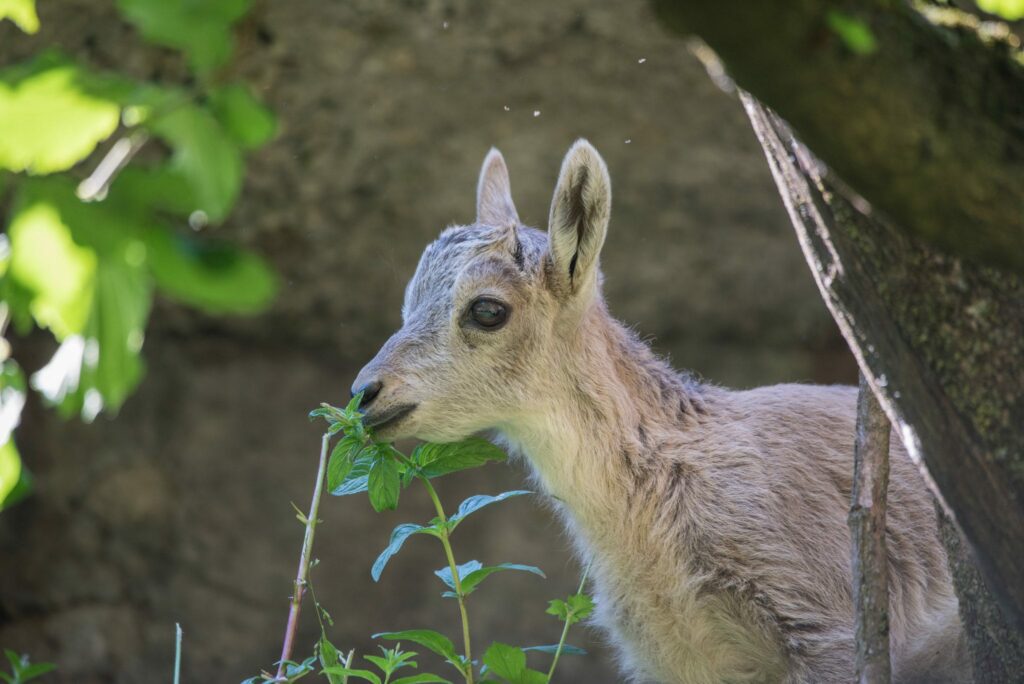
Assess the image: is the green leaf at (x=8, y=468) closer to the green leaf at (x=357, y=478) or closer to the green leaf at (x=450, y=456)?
the green leaf at (x=357, y=478)

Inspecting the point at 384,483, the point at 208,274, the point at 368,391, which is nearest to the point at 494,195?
the point at 368,391

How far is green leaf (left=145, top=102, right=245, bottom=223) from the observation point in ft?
4.72

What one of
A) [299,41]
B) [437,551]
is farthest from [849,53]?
[437,551]

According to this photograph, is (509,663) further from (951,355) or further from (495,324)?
(951,355)

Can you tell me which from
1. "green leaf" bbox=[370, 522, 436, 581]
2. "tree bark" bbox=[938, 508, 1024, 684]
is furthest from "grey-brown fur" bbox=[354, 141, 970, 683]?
"tree bark" bbox=[938, 508, 1024, 684]

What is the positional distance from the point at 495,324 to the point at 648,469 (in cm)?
94

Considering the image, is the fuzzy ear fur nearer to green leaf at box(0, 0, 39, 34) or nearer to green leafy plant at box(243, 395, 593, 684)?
green leafy plant at box(243, 395, 593, 684)

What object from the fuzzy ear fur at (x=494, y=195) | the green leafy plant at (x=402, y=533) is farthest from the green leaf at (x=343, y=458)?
the fuzzy ear fur at (x=494, y=195)

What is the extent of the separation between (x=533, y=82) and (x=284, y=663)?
630cm

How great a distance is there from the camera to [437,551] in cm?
1052

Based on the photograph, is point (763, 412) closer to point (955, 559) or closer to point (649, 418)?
point (649, 418)

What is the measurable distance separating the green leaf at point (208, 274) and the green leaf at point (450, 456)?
9.93ft

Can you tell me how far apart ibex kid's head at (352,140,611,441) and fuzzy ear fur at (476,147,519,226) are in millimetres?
762

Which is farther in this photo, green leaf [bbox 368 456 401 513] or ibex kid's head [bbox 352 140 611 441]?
ibex kid's head [bbox 352 140 611 441]
